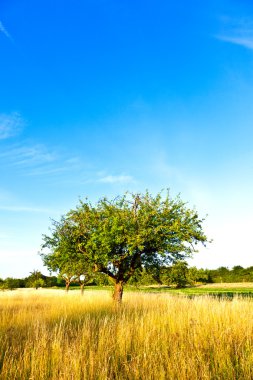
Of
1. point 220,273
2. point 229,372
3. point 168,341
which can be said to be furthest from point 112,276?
point 220,273

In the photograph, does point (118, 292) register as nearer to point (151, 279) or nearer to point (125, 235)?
point (125, 235)

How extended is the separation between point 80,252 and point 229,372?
1317 cm

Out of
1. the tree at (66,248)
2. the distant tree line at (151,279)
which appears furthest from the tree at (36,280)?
the tree at (66,248)

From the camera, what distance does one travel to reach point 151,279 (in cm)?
3975

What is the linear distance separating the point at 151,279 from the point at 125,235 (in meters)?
27.0

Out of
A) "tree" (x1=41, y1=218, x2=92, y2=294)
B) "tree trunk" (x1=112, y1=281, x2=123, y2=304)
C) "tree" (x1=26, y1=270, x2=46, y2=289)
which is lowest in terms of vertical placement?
"tree" (x1=26, y1=270, x2=46, y2=289)

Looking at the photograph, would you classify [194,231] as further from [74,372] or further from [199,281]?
[199,281]

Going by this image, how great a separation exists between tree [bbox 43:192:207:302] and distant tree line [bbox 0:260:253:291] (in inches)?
41.1

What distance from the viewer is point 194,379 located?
12.9ft

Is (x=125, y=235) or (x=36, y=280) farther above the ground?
(x=125, y=235)

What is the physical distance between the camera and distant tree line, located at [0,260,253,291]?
56.8ft

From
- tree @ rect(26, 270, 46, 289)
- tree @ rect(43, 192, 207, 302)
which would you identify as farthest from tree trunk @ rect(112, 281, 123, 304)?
tree @ rect(26, 270, 46, 289)

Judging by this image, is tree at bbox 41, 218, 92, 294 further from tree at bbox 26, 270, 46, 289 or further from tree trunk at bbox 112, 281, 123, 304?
tree at bbox 26, 270, 46, 289

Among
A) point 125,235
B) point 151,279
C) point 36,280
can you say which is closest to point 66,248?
point 125,235
